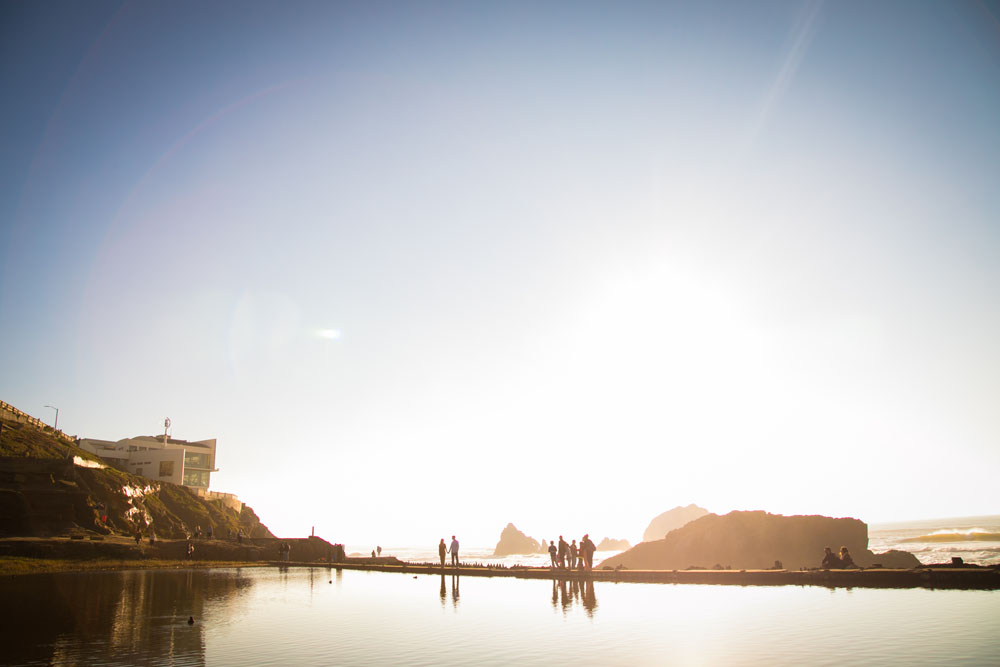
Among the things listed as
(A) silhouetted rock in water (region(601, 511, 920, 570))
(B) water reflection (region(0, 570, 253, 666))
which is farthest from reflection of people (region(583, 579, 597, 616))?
(A) silhouetted rock in water (region(601, 511, 920, 570))

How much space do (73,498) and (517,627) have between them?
65.4 metres

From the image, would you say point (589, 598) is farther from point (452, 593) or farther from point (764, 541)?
point (764, 541)

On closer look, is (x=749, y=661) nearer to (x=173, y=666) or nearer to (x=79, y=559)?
(x=173, y=666)

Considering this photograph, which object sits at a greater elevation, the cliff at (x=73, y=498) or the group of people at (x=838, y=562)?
the cliff at (x=73, y=498)

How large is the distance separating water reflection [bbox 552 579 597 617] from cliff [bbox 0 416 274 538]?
50371mm

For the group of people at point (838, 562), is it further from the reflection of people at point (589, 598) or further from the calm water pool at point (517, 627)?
the reflection of people at point (589, 598)

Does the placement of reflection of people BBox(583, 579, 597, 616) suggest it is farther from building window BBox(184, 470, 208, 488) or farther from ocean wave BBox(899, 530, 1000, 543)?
ocean wave BBox(899, 530, 1000, 543)

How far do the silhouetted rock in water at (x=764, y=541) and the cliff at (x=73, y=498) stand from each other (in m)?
66.0

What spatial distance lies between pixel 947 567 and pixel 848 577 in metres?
3.40

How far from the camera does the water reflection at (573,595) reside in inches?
798

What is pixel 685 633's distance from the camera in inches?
565

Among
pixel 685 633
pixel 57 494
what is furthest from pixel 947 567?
pixel 57 494

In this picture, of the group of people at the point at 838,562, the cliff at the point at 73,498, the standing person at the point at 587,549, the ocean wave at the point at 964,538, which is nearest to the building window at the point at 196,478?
the cliff at the point at 73,498

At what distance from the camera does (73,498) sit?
62.0 meters
